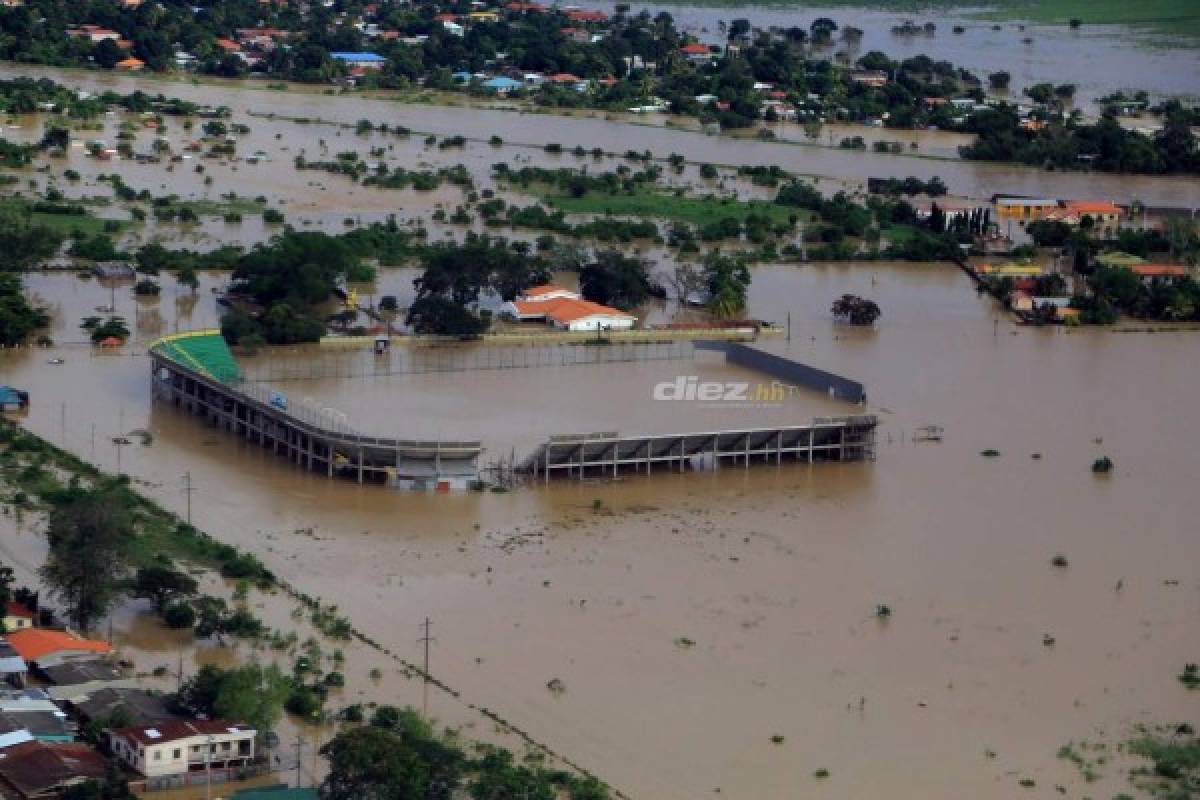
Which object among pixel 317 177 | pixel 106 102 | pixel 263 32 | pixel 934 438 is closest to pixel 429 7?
pixel 263 32

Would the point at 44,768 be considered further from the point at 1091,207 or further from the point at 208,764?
the point at 1091,207

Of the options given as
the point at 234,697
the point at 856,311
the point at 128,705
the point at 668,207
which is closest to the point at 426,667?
the point at 234,697

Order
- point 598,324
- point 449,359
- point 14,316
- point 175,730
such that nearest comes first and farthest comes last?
point 175,730 → point 14,316 → point 449,359 → point 598,324

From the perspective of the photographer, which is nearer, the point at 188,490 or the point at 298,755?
the point at 298,755

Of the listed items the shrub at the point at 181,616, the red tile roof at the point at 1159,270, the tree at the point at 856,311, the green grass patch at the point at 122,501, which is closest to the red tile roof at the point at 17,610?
the shrub at the point at 181,616

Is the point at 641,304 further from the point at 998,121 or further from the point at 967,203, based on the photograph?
the point at 998,121

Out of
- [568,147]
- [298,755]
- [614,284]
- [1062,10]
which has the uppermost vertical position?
[1062,10]

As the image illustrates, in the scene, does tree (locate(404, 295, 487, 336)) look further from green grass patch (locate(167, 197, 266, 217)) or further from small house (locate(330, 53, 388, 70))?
small house (locate(330, 53, 388, 70))

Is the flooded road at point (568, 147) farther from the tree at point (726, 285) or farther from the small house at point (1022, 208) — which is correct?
the tree at point (726, 285)
